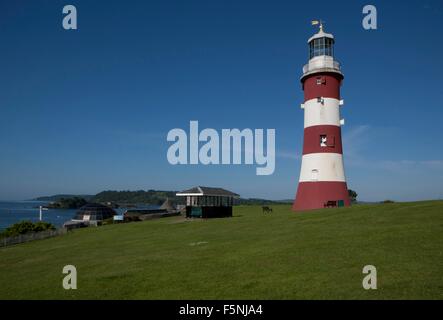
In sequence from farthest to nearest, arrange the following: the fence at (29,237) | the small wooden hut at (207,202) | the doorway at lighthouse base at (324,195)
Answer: the small wooden hut at (207,202), the fence at (29,237), the doorway at lighthouse base at (324,195)

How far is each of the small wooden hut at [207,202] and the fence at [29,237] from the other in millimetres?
14900

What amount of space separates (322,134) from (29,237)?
31.6 metres

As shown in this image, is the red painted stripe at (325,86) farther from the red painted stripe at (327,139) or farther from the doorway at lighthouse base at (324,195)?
the doorway at lighthouse base at (324,195)

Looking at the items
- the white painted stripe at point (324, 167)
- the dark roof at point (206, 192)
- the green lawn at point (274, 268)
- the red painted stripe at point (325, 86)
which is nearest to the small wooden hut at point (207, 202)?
the dark roof at point (206, 192)

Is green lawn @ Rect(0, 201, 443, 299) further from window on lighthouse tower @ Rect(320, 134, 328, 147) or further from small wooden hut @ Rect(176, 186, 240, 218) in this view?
small wooden hut @ Rect(176, 186, 240, 218)

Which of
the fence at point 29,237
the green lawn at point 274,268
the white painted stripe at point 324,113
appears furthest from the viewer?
the fence at point 29,237

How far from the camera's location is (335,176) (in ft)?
101

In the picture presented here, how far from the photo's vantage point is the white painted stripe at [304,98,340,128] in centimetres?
3169

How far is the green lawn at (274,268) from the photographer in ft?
31.6

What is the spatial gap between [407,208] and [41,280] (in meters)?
21.6
